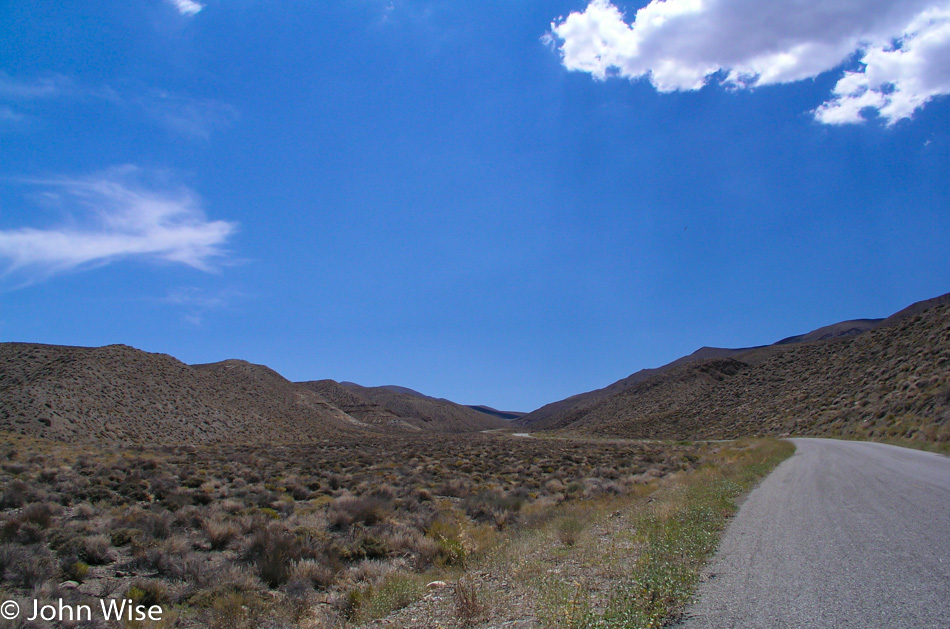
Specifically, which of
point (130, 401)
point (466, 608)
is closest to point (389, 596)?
point (466, 608)

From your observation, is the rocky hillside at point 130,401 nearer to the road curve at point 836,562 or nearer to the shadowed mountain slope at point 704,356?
the road curve at point 836,562

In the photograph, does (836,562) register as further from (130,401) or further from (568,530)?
(130,401)

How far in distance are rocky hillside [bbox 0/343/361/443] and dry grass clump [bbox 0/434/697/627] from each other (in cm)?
2185

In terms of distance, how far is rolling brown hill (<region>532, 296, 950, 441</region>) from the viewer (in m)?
28.8

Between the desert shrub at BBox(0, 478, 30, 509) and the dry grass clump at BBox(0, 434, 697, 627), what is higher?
the desert shrub at BBox(0, 478, 30, 509)

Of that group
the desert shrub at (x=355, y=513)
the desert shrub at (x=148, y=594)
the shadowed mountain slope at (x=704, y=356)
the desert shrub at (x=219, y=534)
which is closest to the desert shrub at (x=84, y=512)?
the desert shrub at (x=219, y=534)

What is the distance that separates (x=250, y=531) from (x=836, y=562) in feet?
34.9

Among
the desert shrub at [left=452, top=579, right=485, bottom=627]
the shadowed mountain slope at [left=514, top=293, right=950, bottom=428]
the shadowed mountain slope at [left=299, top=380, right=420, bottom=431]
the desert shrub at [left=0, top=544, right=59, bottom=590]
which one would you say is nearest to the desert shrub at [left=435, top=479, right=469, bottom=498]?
the desert shrub at [left=452, top=579, right=485, bottom=627]

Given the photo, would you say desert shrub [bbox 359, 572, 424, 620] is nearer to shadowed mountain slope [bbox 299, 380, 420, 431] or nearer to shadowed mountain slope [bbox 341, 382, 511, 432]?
shadowed mountain slope [bbox 299, 380, 420, 431]

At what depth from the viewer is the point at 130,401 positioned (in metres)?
46.7

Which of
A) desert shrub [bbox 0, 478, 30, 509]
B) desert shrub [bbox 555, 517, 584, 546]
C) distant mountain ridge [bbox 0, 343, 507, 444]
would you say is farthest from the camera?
distant mountain ridge [bbox 0, 343, 507, 444]

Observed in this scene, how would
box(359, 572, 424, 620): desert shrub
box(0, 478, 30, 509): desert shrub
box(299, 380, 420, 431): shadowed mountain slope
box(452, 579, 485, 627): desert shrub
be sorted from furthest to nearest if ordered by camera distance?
1. box(299, 380, 420, 431): shadowed mountain slope
2. box(0, 478, 30, 509): desert shrub
3. box(359, 572, 424, 620): desert shrub
4. box(452, 579, 485, 627): desert shrub

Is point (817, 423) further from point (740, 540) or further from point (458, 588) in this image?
point (458, 588)

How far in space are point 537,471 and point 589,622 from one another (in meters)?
18.4
